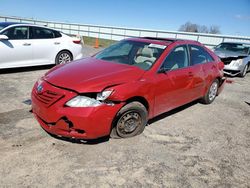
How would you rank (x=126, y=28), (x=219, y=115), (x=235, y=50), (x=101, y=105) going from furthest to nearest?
1. (x=126, y=28)
2. (x=235, y=50)
3. (x=219, y=115)
4. (x=101, y=105)

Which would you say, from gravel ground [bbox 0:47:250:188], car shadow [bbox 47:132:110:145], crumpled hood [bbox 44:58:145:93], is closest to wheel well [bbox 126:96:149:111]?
crumpled hood [bbox 44:58:145:93]

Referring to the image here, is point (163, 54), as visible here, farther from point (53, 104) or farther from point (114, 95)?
point (53, 104)

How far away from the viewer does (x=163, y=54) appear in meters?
4.22

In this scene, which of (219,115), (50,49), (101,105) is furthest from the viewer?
(50,49)

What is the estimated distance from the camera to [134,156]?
3.38 meters

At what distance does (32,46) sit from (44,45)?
1.47 feet

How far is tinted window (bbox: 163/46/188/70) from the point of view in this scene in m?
4.29

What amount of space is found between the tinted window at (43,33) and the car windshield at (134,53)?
3881 mm

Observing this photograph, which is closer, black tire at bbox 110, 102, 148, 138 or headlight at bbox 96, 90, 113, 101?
headlight at bbox 96, 90, 113, 101

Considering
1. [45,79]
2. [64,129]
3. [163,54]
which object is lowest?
[64,129]

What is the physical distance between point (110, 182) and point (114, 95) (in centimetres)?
116

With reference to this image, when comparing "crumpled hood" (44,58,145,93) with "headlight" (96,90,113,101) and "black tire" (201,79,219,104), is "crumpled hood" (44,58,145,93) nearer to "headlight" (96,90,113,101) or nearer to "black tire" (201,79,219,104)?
"headlight" (96,90,113,101)

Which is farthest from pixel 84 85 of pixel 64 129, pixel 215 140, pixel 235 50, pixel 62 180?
pixel 235 50

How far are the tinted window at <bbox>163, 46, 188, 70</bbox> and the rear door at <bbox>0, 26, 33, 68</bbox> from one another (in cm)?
506
